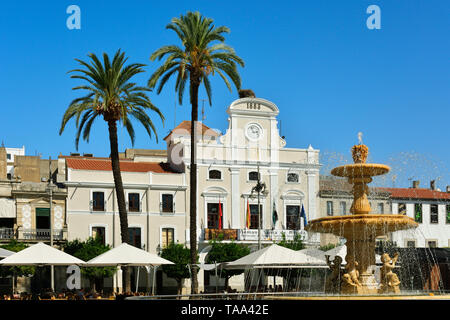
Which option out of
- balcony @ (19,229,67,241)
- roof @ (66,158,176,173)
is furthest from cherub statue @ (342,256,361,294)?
roof @ (66,158,176,173)

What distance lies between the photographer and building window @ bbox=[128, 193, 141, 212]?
51.0m

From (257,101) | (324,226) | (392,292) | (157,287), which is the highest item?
(257,101)

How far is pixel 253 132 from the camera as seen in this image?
179 feet

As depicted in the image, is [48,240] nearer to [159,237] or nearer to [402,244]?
[159,237]

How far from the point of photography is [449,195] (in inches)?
2501

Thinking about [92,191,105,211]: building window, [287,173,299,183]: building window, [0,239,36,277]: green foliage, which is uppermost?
[287,173,299,183]: building window

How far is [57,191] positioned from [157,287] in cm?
1014

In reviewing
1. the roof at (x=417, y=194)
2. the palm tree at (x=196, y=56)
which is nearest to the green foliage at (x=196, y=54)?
the palm tree at (x=196, y=56)

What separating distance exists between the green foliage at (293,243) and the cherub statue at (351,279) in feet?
88.8

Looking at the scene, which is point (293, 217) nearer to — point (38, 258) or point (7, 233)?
point (7, 233)

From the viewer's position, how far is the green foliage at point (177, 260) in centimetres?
4700

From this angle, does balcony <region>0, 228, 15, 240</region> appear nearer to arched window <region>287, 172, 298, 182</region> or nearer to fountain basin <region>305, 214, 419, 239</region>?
arched window <region>287, 172, 298, 182</region>

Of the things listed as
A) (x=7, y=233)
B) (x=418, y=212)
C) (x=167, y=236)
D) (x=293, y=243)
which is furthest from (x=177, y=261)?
(x=418, y=212)

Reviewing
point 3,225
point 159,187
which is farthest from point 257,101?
point 3,225
